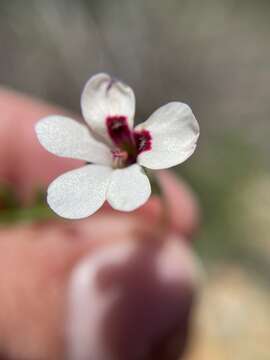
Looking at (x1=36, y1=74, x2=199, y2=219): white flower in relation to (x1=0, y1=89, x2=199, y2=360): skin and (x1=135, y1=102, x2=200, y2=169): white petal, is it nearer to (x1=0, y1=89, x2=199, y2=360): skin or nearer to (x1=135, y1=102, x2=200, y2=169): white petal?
(x1=135, y1=102, x2=200, y2=169): white petal

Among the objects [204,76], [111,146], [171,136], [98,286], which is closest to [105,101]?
[111,146]

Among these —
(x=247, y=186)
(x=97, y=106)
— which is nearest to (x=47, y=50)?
(x=247, y=186)

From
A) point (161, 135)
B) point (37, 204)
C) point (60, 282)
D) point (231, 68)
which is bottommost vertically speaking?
point (231, 68)

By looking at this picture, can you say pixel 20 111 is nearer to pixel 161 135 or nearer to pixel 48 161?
pixel 48 161

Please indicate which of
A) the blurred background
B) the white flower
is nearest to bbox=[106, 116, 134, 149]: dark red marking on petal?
the white flower

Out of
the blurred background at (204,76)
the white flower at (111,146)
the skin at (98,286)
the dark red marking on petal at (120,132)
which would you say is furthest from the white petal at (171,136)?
the blurred background at (204,76)

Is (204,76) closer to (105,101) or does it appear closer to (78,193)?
(105,101)
